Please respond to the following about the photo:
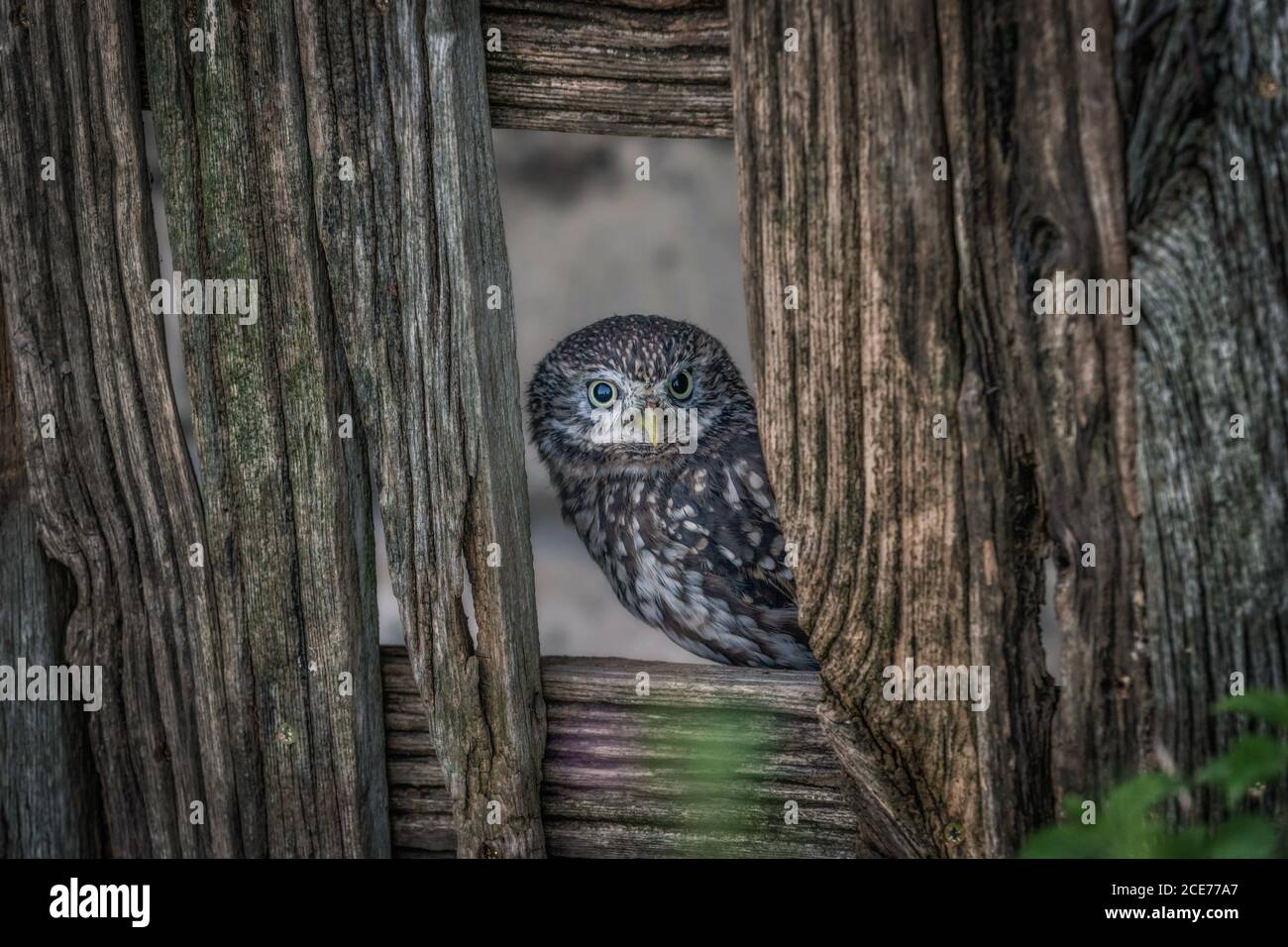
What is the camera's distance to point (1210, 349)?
6.04ft

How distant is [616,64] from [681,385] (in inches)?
64.9

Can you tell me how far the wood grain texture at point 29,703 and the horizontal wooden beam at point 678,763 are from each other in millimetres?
758

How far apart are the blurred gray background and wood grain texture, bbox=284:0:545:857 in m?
2.64

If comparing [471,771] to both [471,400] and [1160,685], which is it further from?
[1160,685]

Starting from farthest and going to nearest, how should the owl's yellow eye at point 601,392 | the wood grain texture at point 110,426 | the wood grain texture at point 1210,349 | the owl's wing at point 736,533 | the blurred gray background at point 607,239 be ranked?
the blurred gray background at point 607,239
the owl's yellow eye at point 601,392
the owl's wing at point 736,533
the wood grain texture at point 110,426
the wood grain texture at point 1210,349

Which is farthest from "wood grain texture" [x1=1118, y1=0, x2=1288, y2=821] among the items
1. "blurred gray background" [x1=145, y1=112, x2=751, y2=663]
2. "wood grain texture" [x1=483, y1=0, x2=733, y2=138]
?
"blurred gray background" [x1=145, y1=112, x2=751, y2=663]

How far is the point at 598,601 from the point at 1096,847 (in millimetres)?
4002

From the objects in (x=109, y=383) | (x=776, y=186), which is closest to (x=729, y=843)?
(x=776, y=186)

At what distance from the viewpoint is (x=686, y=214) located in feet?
17.2

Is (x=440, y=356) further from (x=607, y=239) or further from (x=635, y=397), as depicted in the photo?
(x=607, y=239)

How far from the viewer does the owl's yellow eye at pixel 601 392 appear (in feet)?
12.4

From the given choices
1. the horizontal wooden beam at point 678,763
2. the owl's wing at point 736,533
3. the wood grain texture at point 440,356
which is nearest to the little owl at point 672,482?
the owl's wing at point 736,533

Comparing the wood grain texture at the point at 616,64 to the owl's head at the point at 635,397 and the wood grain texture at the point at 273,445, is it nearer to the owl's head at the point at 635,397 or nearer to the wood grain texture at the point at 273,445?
the wood grain texture at the point at 273,445

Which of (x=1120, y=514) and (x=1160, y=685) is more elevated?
(x=1120, y=514)
